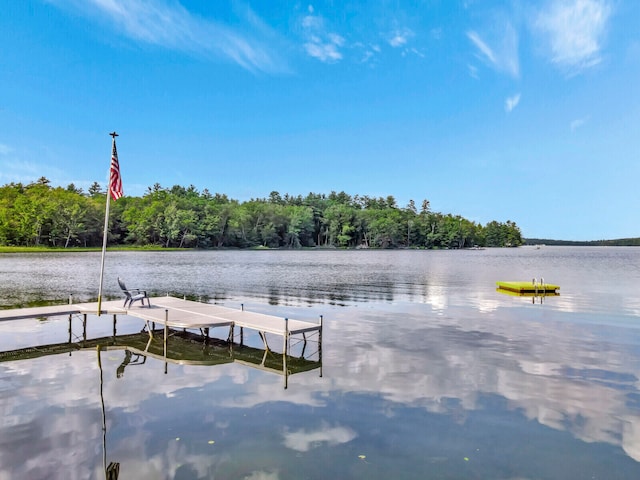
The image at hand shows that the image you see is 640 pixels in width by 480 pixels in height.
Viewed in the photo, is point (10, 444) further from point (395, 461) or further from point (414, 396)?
point (414, 396)

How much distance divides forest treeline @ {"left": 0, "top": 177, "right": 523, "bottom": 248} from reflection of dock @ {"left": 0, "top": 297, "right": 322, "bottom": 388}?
97984mm

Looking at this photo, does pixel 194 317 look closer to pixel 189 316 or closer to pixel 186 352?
pixel 189 316

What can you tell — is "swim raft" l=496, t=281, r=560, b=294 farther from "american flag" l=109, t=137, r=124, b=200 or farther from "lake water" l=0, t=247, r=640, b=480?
"american flag" l=109, t=137, r=124, b=200

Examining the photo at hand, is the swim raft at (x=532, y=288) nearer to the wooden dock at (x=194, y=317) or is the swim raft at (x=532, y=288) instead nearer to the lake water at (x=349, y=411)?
the lake water at (x=349, y=411)

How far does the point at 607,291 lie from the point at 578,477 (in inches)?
1191

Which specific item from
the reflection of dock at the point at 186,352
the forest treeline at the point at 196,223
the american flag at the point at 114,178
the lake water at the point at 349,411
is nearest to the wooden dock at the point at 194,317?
the reflection of dock at the point at 186,352

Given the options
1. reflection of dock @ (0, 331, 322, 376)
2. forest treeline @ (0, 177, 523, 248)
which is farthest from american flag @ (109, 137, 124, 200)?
forest treeline @ (0, 177, 523, 248)

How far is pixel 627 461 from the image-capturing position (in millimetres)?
7082

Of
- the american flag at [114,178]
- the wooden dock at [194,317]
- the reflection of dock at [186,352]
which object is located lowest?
the reflection of dock at [186,352]

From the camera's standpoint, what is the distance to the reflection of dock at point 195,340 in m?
12.6

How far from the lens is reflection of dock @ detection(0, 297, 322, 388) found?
1264 centimetres

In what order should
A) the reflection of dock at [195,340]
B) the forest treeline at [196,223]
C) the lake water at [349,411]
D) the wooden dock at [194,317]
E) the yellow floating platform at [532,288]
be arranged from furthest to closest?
the forest treeline at [196,223] → the yellow floating platform at [532,288] → the wooden dock at [194,317] → the reflection of dock at [195,340] → the lake water at [349,411]

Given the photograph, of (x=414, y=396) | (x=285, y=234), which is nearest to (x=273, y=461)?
(x=414, y=396)

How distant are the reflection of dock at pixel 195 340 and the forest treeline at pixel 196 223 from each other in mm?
97984
